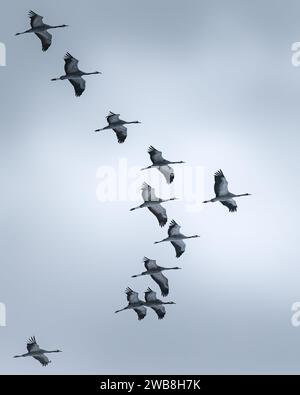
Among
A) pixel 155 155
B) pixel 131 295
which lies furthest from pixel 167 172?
pixel 131 295

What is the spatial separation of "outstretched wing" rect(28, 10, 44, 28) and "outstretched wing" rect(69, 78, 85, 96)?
211 inches

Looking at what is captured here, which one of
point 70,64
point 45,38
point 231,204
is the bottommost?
point 231,204

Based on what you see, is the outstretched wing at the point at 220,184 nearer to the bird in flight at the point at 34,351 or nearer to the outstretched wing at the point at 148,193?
the outstretched wing at the point at 148,193

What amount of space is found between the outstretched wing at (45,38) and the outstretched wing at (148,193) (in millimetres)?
11049

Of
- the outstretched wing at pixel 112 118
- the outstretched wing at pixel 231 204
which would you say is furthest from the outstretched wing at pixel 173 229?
the outstretched wing at pixel 112 118

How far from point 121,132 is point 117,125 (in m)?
0.64

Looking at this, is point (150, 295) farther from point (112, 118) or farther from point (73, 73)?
point (73, 73)

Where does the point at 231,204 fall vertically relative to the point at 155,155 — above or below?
below

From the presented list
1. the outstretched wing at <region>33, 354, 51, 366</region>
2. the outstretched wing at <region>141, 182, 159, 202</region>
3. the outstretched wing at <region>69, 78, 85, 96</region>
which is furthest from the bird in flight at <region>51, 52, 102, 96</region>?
the outstretched wing at <region>33, 354, 51, 366</region>

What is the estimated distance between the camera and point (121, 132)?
Result: 123 metres

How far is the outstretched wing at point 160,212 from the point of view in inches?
4865
